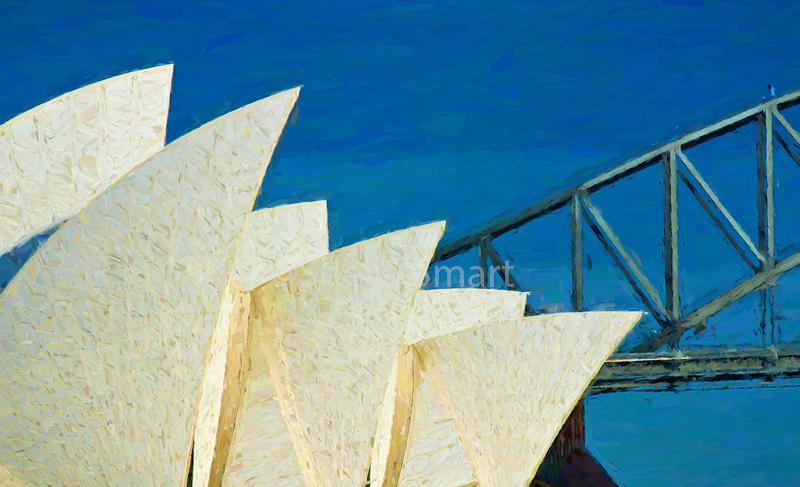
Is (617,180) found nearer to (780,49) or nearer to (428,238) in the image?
(780,49)

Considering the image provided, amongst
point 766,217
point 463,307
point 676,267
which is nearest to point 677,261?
point 676,267

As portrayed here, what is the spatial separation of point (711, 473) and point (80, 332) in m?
0.89

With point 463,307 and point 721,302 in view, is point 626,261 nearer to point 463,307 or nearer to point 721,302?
point 721,302

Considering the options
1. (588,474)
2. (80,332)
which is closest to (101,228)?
(80,332)

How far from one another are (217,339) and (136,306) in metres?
0.03

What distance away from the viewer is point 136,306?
0.14m

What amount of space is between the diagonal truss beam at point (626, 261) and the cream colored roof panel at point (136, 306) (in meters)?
0.61

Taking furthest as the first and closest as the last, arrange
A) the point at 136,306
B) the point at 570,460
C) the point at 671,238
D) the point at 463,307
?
1. the point at 671,238
2. the point at 570,460
3. the point at 463,307
4. the point at 136,306

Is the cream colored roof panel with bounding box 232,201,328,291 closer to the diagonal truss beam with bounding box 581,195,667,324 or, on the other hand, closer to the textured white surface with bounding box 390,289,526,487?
the textured white surface with bounding box 390,289,526,487

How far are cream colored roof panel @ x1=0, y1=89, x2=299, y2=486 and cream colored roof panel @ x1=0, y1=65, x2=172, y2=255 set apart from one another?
3cm

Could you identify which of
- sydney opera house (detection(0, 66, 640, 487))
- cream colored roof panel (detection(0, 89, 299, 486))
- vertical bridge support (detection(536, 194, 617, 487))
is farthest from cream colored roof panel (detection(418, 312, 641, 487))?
vertical bridge support (detection(536, 194, 617, 487))

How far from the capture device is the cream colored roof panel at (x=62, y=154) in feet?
0.55

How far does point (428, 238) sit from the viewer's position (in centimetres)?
19

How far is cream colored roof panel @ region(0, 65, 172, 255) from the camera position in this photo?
0.17m
